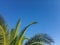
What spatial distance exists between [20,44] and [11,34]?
902 millimetres

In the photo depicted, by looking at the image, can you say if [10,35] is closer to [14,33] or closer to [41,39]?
[14,33]

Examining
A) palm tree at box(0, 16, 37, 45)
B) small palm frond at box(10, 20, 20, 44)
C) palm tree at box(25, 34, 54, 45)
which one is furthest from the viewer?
palm tree at box(25, 34, 54, 45)

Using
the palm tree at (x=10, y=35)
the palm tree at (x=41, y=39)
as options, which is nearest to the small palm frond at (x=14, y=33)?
the palm tree at (x=10, y=35)

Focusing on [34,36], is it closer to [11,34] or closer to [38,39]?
[38,39]

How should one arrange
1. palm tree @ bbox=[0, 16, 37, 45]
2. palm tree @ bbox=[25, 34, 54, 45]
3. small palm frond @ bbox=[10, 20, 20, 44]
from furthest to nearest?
palm tree @ bbox=[25, 34, 54, 45] < small palm frond @ bbox=[10, 20, 20, 44] < palm tree @ bbox=[0, 16, 37, 45]

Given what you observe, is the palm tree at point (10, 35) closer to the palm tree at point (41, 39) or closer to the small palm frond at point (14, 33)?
the small palm frond at point (14, 33)

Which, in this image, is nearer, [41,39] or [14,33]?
[14,33]

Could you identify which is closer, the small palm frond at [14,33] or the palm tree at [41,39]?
the small palm frond at [14,33]

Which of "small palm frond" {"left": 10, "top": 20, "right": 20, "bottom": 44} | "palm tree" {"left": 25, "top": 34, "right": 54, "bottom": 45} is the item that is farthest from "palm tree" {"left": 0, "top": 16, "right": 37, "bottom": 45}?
"palm tree" {"left": 25, "top": 34, "right": 54, "bottom": 45}

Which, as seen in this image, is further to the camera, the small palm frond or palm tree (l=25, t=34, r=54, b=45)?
palm tree (l=25, t=34, r=54, b=45)

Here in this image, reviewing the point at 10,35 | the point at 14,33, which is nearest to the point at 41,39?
the point at 14,33

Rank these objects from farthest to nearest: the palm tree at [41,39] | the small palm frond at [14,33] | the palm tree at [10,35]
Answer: the palm tree at [41,39] → the small palm frond at [14,33] → the palm tree at [10,35]

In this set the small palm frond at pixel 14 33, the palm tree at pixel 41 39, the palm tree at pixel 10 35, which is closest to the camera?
the palm tree at pixel 10 35

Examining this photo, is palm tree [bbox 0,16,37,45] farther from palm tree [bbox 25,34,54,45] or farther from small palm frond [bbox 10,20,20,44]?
palm tree [bbox 25,34,54,45]
